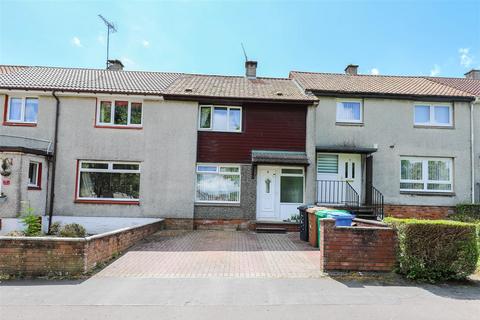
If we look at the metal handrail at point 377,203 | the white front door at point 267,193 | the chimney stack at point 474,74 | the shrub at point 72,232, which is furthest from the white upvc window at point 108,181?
the chimney stack at point 474,74

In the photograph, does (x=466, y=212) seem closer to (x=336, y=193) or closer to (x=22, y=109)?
(x=336, y=193)

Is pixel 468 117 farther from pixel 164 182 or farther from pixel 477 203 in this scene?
pixel 164 182

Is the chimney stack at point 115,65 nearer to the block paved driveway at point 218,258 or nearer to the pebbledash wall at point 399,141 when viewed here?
the pebbledash wall at point 399,141

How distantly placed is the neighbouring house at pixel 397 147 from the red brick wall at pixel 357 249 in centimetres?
705

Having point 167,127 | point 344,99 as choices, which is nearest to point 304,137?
point 344,99

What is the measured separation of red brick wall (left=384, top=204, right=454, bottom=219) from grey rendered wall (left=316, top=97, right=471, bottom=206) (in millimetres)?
426

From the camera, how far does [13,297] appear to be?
5.54m

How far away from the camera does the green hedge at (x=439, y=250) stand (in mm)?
6387

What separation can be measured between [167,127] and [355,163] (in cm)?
806

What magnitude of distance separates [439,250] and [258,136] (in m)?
8.27

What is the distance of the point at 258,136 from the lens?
13602 millimetres

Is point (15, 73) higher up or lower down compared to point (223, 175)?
higher up

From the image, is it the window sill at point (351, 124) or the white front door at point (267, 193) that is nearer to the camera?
the white front door at point (267, 193)

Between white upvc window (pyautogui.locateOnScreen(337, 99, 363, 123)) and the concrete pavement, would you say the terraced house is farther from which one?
the concrete pavement
